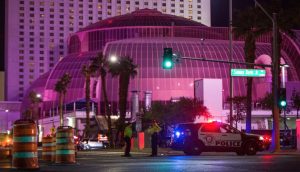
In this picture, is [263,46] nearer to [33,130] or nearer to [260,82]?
[260,82]

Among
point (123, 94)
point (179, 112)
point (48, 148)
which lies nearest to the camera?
point (48, 148)

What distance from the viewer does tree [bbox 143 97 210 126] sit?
82.7m

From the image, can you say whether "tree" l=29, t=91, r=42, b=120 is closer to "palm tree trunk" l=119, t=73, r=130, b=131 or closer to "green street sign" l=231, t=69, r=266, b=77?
"palm tree trunk" l=119, t=73, r=130, b=131

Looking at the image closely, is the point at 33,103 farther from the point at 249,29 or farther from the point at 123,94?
the point at 249,29

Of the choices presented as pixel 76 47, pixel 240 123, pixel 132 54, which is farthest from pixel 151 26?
pixel 240 123

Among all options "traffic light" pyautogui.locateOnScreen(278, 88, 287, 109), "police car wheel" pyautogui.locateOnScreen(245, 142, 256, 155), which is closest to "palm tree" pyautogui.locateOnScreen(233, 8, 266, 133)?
"traffic light" pyautogui.locateOnScreen(278, 88, 287, 109)

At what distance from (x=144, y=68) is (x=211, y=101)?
2805 cm

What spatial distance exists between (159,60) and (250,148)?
81.5 metres

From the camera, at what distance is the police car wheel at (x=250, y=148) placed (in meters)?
34.5

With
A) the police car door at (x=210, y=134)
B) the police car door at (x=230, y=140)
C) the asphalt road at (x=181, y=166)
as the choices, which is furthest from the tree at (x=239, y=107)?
the asphalt road at (x=181, y=166)

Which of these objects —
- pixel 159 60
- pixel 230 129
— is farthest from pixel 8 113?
pixel 230 129

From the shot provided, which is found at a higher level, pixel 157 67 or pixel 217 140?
pixel 157 67

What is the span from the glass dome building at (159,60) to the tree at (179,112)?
21254mm

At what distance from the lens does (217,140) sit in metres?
35.1
